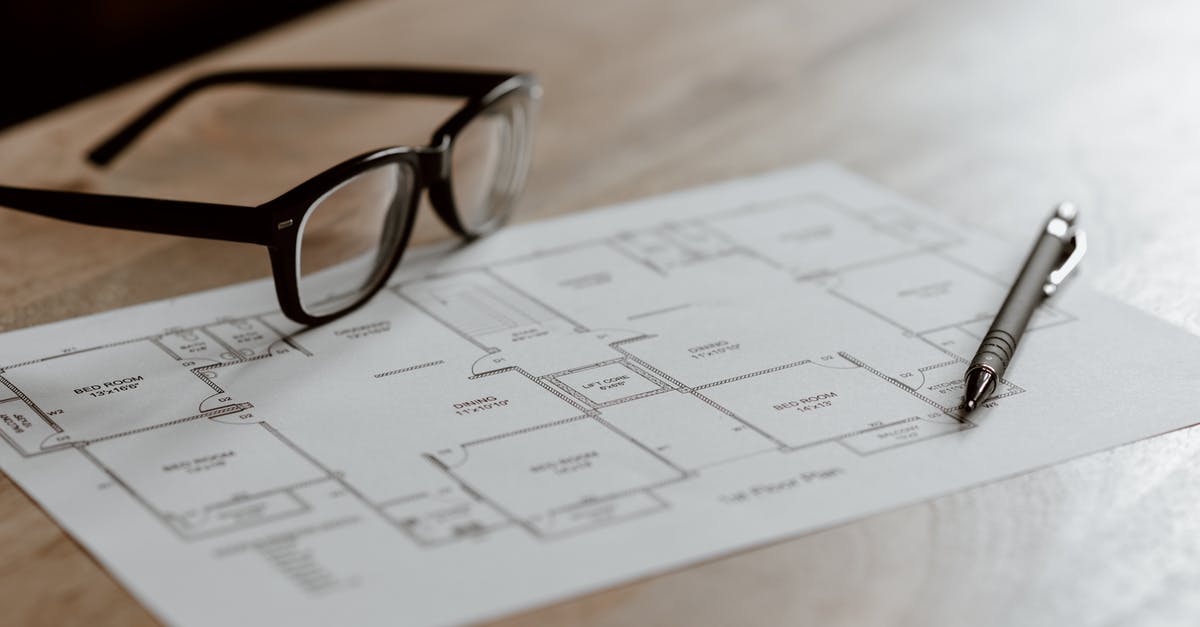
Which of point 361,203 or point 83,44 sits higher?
point 361,203

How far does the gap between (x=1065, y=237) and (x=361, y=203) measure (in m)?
0.44

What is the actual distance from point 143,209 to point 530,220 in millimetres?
286

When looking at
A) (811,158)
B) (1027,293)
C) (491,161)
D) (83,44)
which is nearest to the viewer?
(1027,293)

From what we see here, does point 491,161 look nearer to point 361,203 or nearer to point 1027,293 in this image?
point 361,203

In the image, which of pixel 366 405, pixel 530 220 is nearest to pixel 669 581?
pixel 366 405

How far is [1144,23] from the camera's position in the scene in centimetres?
138

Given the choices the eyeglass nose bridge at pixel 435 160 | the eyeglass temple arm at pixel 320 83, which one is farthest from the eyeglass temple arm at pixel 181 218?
the eyeglass temple arm at pixel 320 83

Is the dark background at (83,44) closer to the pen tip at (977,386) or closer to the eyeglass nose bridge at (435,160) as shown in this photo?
the eyeglass nose bridge at (435,160)

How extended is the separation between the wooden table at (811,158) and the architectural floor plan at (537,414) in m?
0.02

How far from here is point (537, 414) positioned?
68 centimetres

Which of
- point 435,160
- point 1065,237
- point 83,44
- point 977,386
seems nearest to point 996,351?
point 977,386

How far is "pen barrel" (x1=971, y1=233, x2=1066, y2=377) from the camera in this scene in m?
0.72

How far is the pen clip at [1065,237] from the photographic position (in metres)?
0.84

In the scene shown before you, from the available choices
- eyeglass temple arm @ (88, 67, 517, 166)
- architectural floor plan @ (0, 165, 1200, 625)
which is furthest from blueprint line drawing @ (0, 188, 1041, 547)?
eyeglass temple arm @ (88, 67, 517, 166)
